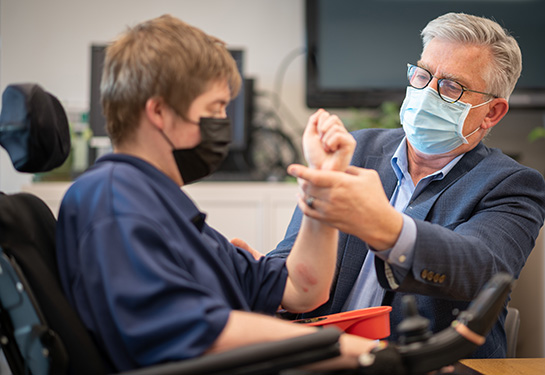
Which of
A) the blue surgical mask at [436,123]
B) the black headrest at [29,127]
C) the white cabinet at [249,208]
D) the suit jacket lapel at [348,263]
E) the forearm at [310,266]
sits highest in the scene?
the black headrest at [29,127]

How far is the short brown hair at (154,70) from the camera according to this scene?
101 centimetres

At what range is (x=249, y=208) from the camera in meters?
3.16

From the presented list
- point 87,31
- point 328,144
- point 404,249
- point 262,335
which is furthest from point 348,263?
point 87,31

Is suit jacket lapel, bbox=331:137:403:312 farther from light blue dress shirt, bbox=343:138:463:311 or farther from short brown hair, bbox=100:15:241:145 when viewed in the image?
short brown hair, bbox=100:15:241:145

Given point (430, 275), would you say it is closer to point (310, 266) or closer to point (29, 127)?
point (310, 266)

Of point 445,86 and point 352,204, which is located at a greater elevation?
point 445,86

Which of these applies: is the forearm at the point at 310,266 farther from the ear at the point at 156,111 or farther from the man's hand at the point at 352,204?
the ear at the point at 156,111

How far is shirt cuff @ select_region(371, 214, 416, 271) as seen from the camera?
1.13m

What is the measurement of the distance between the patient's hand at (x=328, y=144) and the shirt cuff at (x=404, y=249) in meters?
0.17

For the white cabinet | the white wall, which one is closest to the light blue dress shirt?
the white cabinet

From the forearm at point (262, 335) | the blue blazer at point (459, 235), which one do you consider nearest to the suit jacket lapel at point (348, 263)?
the blue blazer at point (459, 235)

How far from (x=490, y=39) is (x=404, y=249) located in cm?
72

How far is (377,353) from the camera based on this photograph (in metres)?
0.83

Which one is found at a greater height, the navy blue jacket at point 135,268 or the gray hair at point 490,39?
the gray hair at point 490,39
